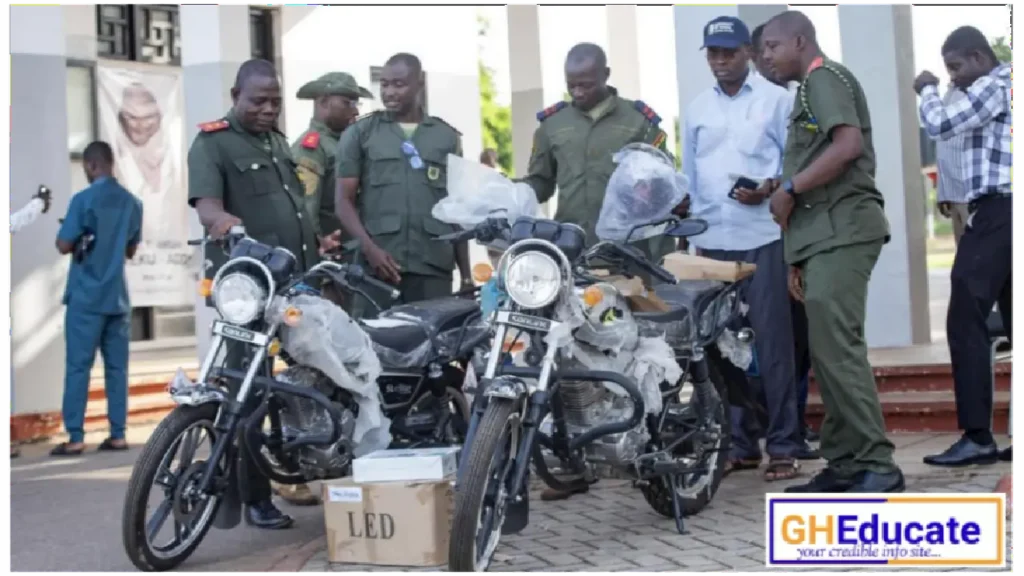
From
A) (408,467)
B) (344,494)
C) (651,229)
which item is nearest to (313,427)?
(344,494)

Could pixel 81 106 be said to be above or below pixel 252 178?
above

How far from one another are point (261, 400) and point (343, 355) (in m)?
0.36

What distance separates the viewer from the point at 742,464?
282 inches

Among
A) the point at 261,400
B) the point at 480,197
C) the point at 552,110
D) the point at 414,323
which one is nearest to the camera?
the point at 261,400

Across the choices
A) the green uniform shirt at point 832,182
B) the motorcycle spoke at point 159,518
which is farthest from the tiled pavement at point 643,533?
the green uniform shirt at point 832,182

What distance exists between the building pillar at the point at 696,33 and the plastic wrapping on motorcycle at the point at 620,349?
366 centimetres

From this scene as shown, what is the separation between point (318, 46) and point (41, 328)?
5250 millimetres

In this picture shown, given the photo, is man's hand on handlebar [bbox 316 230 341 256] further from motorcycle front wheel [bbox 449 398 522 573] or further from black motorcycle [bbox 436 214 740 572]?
motorcycle front wheel [bbox 449 398 522 573]

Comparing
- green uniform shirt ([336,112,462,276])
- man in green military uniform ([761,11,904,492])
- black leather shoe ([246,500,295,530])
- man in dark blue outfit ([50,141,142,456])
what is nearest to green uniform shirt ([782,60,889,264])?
man in green military uniform ([761,11,904,492])

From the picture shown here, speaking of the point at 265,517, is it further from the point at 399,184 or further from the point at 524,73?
A: the point at 524,73

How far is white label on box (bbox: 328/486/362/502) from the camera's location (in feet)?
17.4

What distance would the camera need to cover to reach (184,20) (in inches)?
410

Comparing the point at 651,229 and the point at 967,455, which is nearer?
the point at 651,229

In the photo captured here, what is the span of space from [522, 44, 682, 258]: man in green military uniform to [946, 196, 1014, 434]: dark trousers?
139 cm
